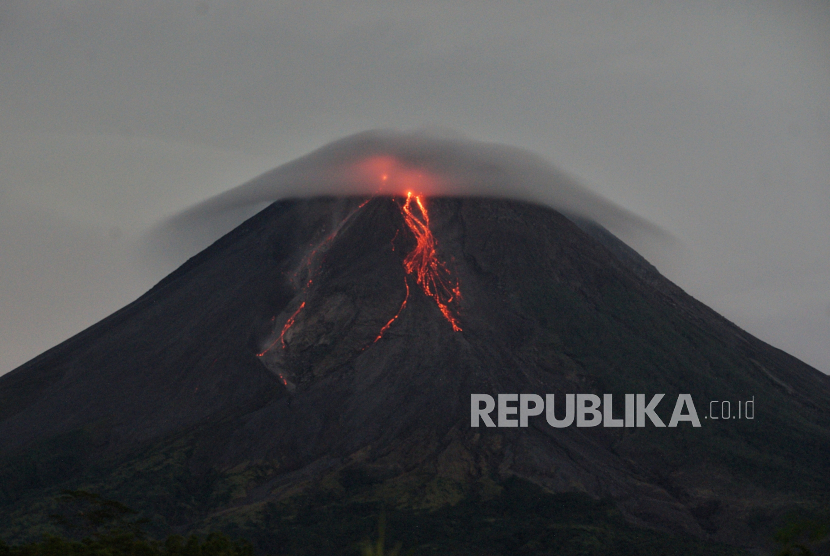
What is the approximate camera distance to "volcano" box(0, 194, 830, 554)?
104 metres

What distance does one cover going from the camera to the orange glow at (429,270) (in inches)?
5384

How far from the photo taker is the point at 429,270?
142 meters

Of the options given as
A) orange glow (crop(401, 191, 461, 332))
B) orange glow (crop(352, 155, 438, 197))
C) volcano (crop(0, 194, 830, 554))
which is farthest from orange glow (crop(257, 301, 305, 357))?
orange glow (crop(352, 155, 438, 197))

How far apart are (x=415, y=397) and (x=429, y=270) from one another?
2689 centimetres

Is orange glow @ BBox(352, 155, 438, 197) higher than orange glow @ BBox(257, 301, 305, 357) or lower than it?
higher

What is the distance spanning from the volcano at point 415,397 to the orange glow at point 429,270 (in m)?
0.38

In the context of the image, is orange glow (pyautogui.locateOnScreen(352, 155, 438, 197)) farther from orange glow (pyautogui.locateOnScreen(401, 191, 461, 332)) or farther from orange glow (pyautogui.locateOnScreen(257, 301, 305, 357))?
orange glow (pyautogui.locateOnScreen(257, 301, 305, 357))

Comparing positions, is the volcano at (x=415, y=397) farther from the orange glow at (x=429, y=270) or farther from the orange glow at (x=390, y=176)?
the orange glow at (x=390, y=176)

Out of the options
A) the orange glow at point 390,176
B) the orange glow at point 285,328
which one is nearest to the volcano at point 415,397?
the orange glow at point 285,328

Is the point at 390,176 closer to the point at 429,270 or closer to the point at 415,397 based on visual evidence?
the point at 429,270

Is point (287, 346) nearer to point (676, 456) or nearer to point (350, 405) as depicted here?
point (350, 405)

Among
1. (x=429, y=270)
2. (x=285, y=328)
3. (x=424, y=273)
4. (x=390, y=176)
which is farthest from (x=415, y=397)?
(x=390, y=176)

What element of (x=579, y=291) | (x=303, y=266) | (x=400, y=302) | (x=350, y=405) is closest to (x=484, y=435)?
(x=350, y=405)

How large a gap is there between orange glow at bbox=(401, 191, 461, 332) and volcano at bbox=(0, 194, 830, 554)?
380 mm
